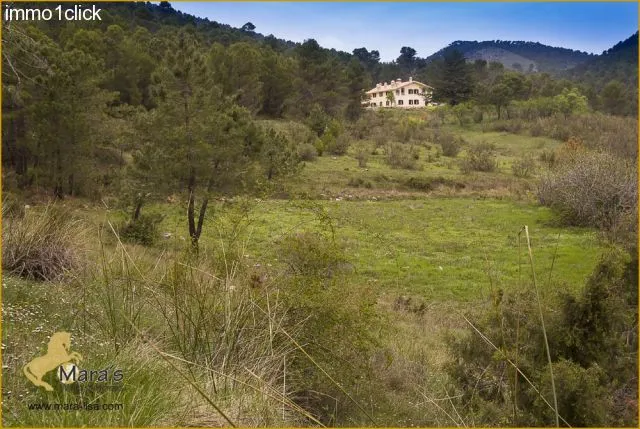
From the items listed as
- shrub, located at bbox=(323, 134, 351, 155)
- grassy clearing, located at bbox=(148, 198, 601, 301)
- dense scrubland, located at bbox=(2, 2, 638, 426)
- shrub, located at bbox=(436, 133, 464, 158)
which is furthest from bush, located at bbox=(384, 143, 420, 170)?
grassy clearing, located at bbox=(148, 198, 601, 301)

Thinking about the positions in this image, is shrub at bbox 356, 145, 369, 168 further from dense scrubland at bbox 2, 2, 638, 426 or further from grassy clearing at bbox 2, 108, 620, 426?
grassy clearing at bbox 2, 108, 620, 426

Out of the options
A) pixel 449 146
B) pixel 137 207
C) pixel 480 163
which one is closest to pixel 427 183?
pixel 480 163

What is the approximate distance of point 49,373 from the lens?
9.38 feet

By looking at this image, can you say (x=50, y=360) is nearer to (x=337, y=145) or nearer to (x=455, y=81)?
(x=337, y=145)

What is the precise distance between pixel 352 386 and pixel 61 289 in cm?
265

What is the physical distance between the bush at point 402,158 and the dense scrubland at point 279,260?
21 centimetres

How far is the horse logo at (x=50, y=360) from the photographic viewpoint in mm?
2812

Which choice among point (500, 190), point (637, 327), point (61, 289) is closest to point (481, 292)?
point (637, 327)

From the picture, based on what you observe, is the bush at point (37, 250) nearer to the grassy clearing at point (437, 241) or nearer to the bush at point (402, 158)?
the grassy clearing at point (437, 241)

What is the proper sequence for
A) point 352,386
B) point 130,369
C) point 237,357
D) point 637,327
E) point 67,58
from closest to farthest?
point 130,369
point 237,357
point 637,327
point 352,386
point 67,58

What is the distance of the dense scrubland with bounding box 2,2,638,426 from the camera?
11.5 feet

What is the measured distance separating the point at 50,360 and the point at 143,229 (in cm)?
1180

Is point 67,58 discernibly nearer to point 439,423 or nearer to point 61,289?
point 61,289

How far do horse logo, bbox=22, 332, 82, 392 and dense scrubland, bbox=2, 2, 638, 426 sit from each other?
0.06 m
